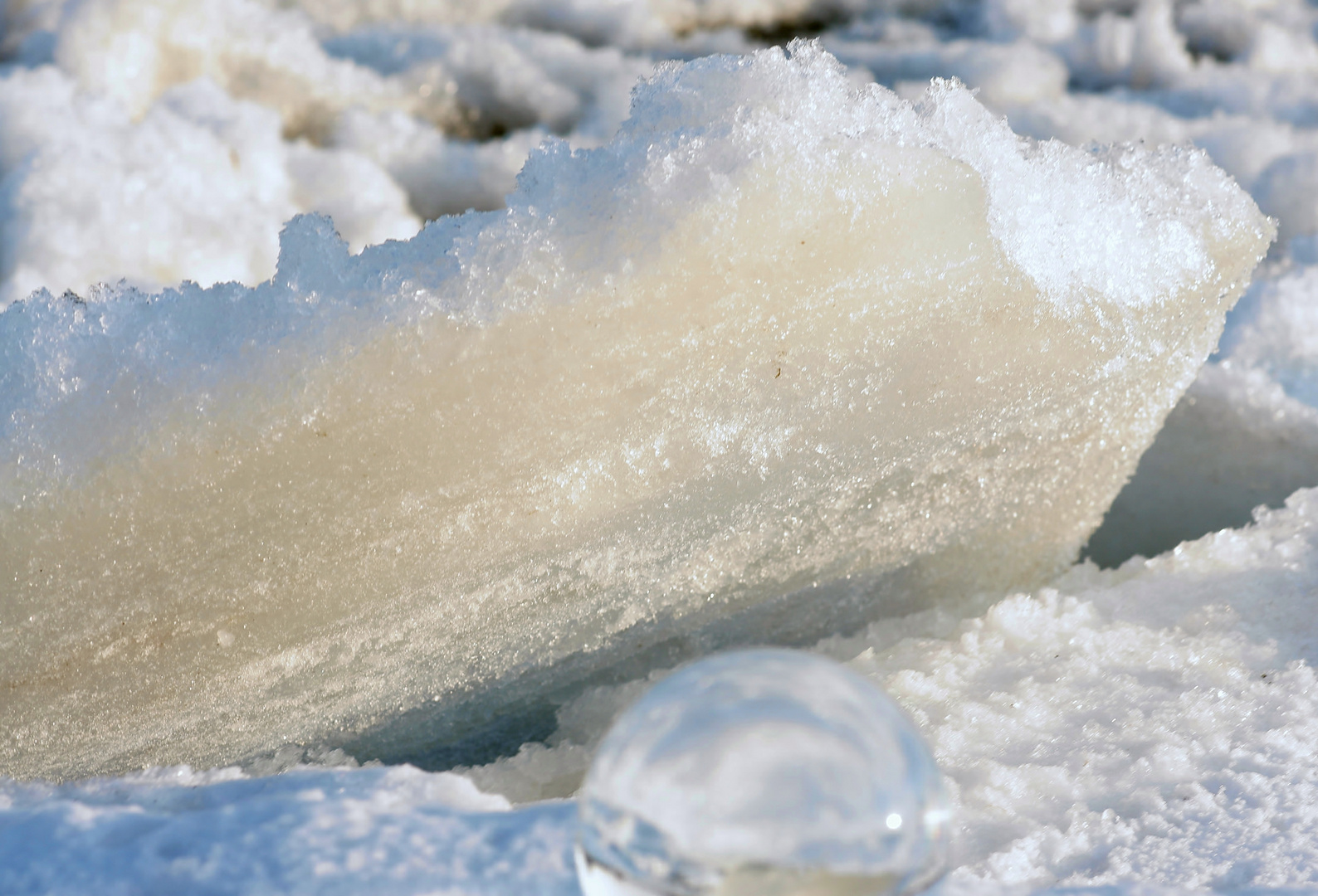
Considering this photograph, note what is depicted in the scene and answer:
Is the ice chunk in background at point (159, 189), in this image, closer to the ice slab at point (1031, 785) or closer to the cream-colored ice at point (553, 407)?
the cream-colored ice at point (553, 407)

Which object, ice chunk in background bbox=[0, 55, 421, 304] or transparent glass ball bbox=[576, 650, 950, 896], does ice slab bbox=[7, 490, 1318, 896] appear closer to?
transparent glass ball bbox=[576, 650, 950, 896]

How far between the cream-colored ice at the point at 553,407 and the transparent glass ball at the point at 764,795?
1.02ft

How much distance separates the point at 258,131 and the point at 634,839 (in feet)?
6.13

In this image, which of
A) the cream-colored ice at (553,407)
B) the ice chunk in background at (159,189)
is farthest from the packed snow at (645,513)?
the ice chunk in background at (159,189)

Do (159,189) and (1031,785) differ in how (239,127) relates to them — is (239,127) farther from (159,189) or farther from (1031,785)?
(1031,785)

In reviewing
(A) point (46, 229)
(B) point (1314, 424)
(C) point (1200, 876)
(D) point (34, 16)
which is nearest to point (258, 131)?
(A) point (46, 229)

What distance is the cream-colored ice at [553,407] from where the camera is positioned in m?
0.70

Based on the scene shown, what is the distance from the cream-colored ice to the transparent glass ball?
31 centimetres

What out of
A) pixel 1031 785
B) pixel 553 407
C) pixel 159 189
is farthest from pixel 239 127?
pixel 1031 785

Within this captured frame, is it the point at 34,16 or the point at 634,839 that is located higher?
the point at 34,16

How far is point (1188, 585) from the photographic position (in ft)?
3.22

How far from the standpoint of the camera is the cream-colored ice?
0.70 meters

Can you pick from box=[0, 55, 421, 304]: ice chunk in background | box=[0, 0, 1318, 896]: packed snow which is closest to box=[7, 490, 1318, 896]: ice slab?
box=[0, 0, 1318, 896]: packed snow

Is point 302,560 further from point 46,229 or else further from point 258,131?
point 258,131
